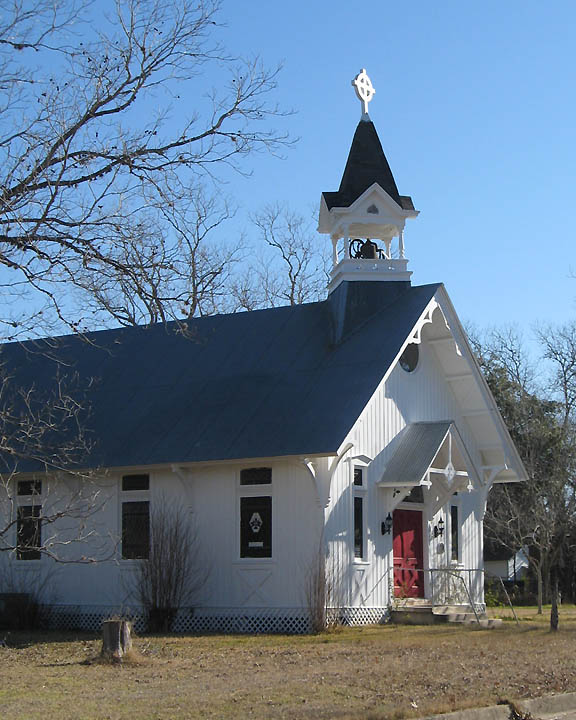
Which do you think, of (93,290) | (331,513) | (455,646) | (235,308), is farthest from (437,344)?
(235,308)

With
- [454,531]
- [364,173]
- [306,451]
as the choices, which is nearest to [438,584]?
[454,531]

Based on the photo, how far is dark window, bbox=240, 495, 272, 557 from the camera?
21875 mm

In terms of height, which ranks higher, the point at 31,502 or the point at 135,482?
the point at 135,482

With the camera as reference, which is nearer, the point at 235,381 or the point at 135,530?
the point at 135,530

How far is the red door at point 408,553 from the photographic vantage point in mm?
23797

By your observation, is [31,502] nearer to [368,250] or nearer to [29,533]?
[29,533]

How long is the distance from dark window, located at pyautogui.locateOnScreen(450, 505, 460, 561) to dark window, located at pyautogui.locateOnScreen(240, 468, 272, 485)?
6.09m

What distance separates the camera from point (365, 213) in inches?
1016

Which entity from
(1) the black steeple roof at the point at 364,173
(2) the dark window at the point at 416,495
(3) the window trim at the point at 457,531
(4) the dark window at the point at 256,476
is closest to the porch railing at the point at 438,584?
(3) the window trim at the point at 457,531

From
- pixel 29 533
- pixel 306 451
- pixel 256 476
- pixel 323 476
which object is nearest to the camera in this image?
pixel 306 451

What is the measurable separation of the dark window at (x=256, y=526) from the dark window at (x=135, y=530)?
2399 millimetres

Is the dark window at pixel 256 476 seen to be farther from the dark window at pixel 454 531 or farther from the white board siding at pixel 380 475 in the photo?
the dark window at pixel 454 531

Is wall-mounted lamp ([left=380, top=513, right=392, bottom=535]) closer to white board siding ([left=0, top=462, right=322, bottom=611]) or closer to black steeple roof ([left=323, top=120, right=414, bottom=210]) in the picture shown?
white board siding ([left=0, top=462, right=322, bottom=611])

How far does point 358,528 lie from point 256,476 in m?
2.38
